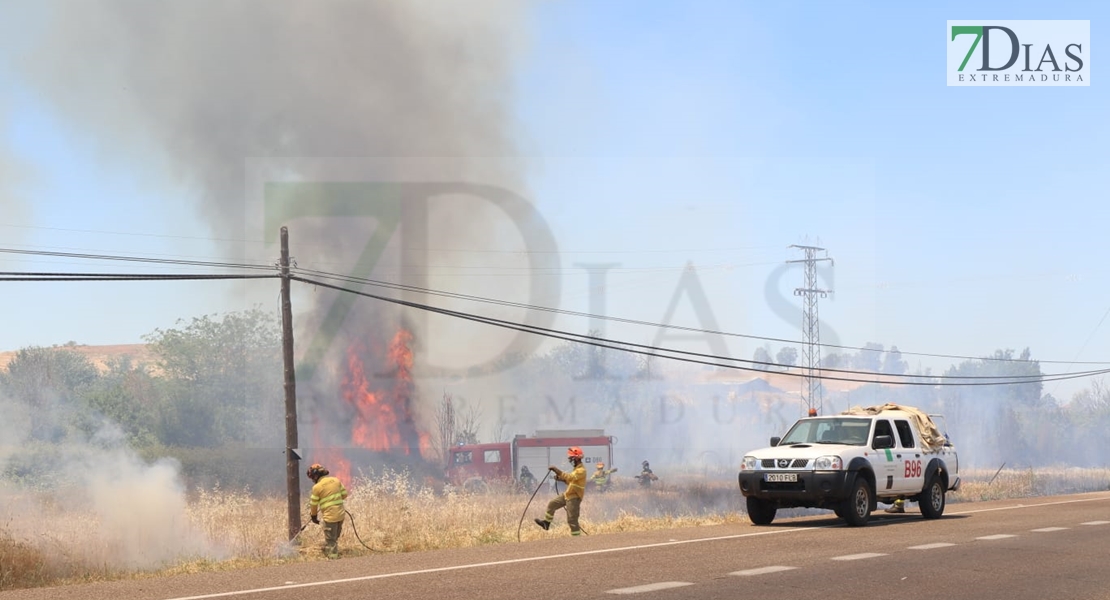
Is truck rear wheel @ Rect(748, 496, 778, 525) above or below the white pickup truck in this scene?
below

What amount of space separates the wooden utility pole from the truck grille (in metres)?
10.8

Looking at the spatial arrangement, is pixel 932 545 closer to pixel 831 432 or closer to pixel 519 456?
pixel 831 432

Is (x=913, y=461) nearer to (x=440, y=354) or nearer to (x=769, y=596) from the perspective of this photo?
(x=769, y=596)

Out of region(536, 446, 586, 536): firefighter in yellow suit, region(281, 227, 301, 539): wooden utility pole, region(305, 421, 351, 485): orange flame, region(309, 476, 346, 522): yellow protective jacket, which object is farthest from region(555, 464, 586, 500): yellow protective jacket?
region(305, 421, 351, 485): orange flame

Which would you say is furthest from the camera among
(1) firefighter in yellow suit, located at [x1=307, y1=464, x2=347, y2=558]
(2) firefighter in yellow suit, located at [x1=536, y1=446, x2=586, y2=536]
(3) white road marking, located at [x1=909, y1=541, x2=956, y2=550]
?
(2) firefighter in yellow suit, located at [x1=536, y1=446, x2=586, y2=536]

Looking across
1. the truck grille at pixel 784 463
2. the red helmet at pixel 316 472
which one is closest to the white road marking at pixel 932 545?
the truck grille at pixel 784 463

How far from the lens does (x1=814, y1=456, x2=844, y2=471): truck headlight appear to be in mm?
17281

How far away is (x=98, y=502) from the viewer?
33344 mm

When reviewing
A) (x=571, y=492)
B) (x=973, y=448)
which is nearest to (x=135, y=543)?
(x=571, y=492)

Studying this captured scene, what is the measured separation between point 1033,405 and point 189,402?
12683cm

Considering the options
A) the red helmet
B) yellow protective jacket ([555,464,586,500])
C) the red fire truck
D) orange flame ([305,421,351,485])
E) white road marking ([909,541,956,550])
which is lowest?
the red fire truck

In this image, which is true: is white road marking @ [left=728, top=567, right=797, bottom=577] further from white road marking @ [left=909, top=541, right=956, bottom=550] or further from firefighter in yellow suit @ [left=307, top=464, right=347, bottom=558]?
firefighter in yellow suit @ [left=307, top=464, right=347, bottom=558]

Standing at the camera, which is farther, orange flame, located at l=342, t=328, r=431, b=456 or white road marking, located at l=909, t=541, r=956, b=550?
orange flame, located at l=342, t=328, r=431, b=456

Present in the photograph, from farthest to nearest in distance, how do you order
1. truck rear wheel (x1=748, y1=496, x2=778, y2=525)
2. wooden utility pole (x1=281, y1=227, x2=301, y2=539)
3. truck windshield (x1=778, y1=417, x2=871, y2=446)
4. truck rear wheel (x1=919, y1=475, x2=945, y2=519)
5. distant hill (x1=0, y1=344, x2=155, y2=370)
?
distant hill (x1=0, y1=344, x2=155, y2=370) → wooden utility pole (x1=281, y1=227, x2=301, y2=539) → truck rear wheel (x1=919, y1=475, x2=945, y2=519) → truck windshield (x1=778, y1=417, x2=871, y2=446) → truck rear wheel (x1=748, y1=496, x2=778, y2=525)
